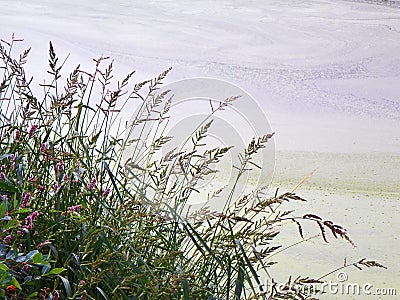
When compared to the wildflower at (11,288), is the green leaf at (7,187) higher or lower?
higher

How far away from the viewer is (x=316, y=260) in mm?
2051

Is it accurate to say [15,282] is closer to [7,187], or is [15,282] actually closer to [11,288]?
[11,288]

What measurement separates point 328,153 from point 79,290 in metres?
2.13

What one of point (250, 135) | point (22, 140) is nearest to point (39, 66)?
point (250, 135)

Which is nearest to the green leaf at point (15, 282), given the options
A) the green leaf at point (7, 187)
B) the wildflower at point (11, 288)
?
the wildflower at point (11, 288)

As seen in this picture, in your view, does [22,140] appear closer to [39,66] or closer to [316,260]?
[316,260]

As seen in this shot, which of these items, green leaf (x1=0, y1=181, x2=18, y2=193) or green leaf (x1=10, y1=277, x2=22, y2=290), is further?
green leaf (x1=0, y1=181, x2=18, y2=193)

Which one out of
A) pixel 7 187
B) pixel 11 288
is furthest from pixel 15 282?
pixel 7 187

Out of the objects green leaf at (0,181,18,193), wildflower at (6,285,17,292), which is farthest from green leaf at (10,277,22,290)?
green leaf at (0,181,18,193)

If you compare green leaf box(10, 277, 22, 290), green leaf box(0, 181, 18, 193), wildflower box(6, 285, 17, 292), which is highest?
green leaf box(0, 181, 18, 193)

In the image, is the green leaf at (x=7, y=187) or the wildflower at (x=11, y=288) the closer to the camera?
the wildflower at (x=11, y=288)

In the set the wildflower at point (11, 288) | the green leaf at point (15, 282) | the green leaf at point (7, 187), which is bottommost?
the wildflower at point (11, 288)

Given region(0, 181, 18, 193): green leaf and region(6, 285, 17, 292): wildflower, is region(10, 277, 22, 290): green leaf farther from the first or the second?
region(0, 181, 18, 193): green leaf

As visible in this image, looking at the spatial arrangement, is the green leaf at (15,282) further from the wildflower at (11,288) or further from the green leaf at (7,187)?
the green leaf at (7,187)
